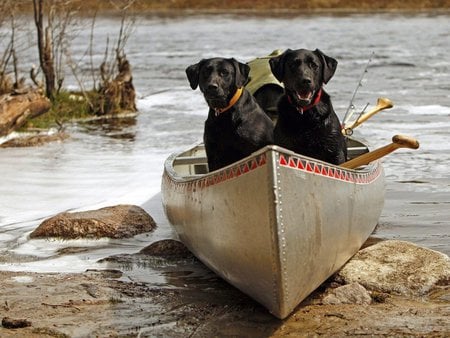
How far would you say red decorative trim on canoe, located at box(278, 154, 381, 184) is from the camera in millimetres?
5797

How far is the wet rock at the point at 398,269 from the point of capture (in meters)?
6.89

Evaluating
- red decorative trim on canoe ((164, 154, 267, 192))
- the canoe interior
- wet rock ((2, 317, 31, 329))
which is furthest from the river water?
wet rock ((2, 317, 31, 329))

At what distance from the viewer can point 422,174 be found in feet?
36.6

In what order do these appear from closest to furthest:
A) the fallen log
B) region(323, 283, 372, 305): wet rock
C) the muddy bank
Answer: the muddy bank → region(323, 283, 372, 305): wet rock → the fallen log

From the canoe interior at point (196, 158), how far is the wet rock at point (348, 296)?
7.87 ft

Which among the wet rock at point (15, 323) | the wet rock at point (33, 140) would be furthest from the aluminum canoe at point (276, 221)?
the wet rock at point (33, 140)

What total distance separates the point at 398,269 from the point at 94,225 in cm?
283

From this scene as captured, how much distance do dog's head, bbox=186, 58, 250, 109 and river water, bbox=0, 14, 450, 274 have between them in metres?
1.41

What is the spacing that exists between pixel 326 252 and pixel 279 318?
56 centimetres

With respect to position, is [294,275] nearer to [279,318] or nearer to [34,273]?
[279,318]

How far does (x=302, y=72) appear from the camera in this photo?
690cm

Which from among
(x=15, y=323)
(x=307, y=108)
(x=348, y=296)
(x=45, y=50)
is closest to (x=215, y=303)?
(x=348, y=296)

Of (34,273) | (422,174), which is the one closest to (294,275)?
(34,273)

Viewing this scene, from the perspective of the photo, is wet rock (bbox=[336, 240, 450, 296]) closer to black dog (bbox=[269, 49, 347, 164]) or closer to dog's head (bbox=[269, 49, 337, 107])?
black dog (bbox=[269, 49, 347, 164])
